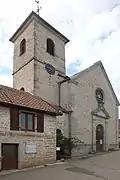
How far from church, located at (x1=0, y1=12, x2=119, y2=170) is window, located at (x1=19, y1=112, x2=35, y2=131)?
2.6 inches

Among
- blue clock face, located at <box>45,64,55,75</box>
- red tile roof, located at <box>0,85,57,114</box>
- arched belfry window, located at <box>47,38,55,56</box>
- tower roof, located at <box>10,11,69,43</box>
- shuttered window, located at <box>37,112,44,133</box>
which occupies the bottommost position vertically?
shuttered window, located at <box>37,112,44,133</box>

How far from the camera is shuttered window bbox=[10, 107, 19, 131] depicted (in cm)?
1567

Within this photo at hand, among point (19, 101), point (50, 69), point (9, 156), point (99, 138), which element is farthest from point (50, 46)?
point (9, 156)

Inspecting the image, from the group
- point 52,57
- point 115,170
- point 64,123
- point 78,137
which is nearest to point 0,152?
point 115,170

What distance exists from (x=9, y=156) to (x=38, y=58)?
1225 centimetres

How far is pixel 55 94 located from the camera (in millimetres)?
26219

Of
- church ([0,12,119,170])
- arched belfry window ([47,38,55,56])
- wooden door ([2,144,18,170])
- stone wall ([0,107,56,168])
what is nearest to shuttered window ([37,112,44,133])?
church ([0,12,119,170])

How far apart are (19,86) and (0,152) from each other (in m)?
12.8

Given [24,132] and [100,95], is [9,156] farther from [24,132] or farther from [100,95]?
[100,95]

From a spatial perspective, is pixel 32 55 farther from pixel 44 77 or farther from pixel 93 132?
pixel 93 132

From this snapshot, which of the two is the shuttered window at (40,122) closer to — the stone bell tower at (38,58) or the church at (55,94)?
the church at (55,94)

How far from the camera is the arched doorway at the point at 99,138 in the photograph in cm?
2866

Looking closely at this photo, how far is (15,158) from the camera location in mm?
15531

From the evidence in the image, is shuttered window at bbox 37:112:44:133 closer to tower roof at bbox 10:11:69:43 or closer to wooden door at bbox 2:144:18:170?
wooden door at bbox 2:144:18:170
